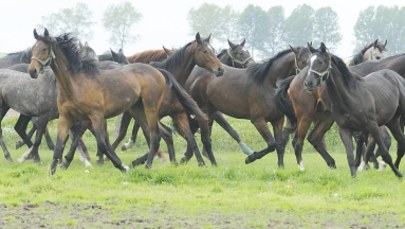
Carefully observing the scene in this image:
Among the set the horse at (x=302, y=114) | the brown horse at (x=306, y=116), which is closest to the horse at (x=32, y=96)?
the horse at (x=302, y=114)

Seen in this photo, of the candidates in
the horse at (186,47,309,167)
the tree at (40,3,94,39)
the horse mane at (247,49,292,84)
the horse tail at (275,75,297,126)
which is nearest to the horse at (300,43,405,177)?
the horse tail at (275,75,297,126)

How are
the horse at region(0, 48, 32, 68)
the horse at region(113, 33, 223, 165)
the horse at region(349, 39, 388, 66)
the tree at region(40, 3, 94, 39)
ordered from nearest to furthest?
1. the horse at region(113, 33, 223, 165)
2. the horse at region(349, 39, 388, 66)
3. the horse at region(0, 48, 32, 68)
4. the tree at region(40, 3, 94, 39)

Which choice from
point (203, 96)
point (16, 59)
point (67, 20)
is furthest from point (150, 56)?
point (67, 20)

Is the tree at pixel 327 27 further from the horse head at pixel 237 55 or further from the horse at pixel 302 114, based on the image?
the horse at pixel 302 114

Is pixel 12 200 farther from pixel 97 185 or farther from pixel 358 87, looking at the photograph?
pixel 358 87

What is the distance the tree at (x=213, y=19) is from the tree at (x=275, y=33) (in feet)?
15.6

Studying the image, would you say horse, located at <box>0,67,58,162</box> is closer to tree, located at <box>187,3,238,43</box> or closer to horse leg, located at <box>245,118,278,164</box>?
horse leg, located at <box>245,118,278,164</box>

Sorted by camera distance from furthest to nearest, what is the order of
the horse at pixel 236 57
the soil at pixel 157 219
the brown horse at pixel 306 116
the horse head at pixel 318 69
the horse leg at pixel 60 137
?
the horse at pixel 236 57 → the brown horse at pixel 306 116 → the horse leg at pixel 60 137 → the horse head at pixel 318 69 → the soil at pixel 157 219

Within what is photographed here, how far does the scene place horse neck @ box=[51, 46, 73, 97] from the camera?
13.0 m

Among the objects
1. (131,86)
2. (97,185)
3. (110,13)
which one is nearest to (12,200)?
(97,185)

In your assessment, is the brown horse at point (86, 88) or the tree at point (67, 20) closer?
the brown horse at point (86, 88)

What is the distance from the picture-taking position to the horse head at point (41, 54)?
12.9 m

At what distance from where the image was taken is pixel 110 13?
108750 millimetres

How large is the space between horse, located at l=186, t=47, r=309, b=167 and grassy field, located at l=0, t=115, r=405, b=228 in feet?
6.43
